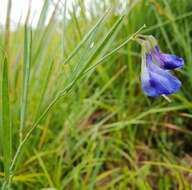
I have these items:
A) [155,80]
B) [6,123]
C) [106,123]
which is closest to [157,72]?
[155,80]

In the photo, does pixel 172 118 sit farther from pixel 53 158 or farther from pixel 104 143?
pixel 53 158

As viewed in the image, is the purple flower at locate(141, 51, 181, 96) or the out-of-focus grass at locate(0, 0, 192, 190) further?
the out-of-focus grass at locate(0, 0, 192, 190)

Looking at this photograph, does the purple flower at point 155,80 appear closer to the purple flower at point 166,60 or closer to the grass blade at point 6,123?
the purple flower at point 166,60

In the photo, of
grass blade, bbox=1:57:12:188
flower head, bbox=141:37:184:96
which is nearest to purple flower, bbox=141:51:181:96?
flower head, bbox=141:37:184:96

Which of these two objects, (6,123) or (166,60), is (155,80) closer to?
(166,60)

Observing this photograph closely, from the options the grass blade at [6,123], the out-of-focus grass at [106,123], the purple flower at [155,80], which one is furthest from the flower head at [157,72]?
the out-of-focus grass at [106,123]

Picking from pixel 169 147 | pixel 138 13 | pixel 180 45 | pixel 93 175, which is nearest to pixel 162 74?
pixel 93 175

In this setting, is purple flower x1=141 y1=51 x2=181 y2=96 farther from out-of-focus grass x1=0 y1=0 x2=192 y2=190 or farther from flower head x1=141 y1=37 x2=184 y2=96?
out-of-focus grass x1=0 y1=0 x2=192 y2=190
